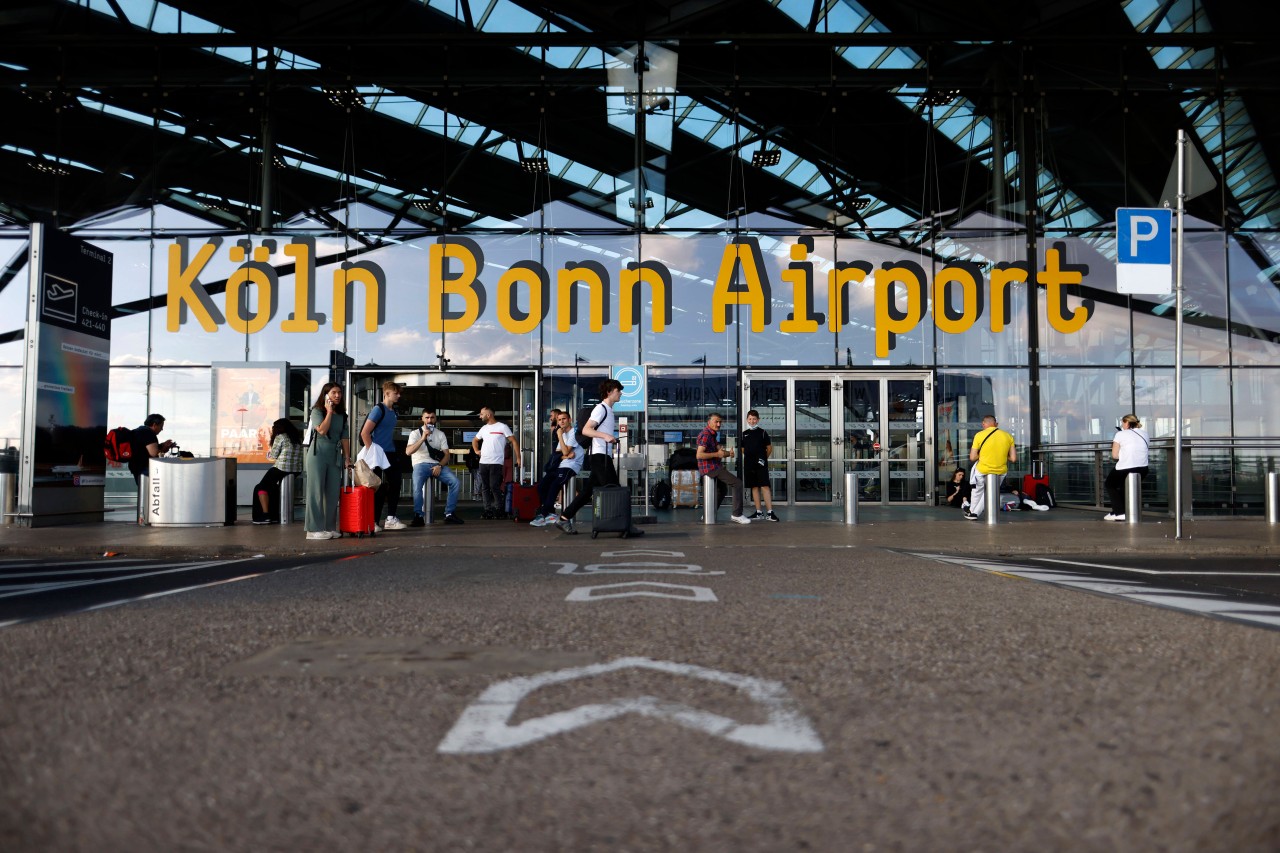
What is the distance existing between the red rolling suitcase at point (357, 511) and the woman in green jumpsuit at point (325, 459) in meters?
0.17

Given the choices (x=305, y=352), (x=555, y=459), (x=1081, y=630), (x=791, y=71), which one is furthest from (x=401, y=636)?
(x=791, y=71)

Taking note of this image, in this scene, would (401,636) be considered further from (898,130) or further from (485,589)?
(898,130)

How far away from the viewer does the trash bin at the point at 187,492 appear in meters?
14.5

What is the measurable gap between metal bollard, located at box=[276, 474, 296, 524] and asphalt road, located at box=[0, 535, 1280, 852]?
398 inches

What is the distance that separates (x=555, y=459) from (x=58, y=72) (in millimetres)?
15102

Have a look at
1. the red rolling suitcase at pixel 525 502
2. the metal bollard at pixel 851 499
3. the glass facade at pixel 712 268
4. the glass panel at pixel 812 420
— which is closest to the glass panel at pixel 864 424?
the glass facade at pixel 712 268

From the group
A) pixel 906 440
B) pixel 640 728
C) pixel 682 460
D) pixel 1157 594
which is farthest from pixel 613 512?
pixel 906 440

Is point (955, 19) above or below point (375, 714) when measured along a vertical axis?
above

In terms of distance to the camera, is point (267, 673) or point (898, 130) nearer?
point (267, 673)

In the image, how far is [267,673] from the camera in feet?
12.3

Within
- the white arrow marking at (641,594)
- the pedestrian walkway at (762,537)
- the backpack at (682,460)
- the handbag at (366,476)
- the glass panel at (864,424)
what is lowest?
the pedestrian walkway at (762,537)

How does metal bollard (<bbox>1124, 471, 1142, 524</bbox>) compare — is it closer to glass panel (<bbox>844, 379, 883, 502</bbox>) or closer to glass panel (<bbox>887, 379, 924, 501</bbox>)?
glass panel (<bbox>887, 379, 924, 501</bbox>)

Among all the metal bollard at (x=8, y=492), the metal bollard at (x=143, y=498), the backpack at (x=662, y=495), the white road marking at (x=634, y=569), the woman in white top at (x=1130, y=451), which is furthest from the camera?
the backpack at (x=662, y=495)

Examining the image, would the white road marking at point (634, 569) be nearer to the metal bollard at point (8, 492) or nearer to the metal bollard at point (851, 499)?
the metal bollard at point (851, 499)
